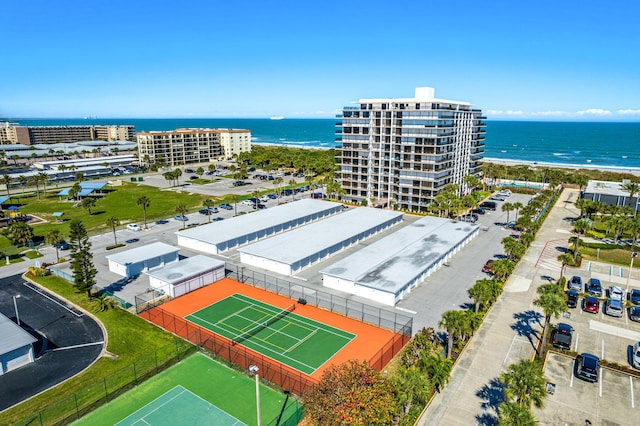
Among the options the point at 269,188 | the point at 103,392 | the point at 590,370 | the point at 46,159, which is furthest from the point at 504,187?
the point at 46,159

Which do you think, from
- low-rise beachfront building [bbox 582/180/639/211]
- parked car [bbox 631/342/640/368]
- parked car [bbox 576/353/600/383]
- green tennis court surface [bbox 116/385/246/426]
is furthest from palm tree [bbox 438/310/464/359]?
low-rise beachfront building [bbox 582/180/639/211]

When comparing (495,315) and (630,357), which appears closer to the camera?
(630,357)

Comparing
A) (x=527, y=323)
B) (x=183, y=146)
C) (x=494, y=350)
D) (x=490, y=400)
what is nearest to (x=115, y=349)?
(x=490, y=400)

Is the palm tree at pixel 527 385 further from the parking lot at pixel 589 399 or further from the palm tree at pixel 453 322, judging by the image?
the palm tree at pixel 453 322

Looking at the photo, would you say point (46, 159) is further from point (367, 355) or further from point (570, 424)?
point (570, 424)

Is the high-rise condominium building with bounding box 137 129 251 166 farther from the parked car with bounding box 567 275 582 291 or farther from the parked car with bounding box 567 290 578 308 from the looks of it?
the parked car with bounding box 567 290 578 308
